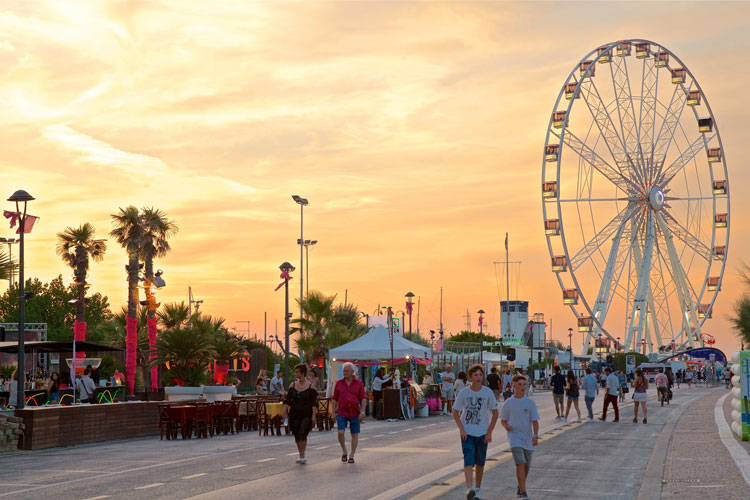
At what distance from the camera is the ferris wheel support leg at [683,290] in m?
64.9

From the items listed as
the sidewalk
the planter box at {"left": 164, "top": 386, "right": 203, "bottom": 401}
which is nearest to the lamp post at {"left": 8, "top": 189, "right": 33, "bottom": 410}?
the planter box at {"left": 164, "top": 386, "right": 203, "bottom": 401}

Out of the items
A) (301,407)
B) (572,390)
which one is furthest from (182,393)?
(301,407)

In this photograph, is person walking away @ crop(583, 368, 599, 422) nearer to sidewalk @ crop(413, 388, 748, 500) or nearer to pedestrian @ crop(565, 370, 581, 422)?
pedestrian @ crop(565, 370, 581, 422)

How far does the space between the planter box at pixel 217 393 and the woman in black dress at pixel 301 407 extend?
15788mm

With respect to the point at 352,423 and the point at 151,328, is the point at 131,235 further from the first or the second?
the point at 352,423

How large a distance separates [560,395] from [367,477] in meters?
18.2

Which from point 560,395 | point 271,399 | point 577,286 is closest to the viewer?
point 271,399

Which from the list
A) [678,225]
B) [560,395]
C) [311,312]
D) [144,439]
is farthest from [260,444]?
[678,225]

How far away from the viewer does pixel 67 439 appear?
23312 millimetres

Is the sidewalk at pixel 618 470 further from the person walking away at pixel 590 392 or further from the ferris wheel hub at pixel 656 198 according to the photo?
the ferris wheel hub at pixel 656 198

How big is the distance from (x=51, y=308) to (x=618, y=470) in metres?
103

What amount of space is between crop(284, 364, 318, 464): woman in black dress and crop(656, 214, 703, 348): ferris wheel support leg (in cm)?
5029

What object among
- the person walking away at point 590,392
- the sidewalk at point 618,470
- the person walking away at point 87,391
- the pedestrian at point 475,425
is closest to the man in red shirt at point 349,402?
the sidewalk at point 618,470

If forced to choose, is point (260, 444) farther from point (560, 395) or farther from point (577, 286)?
point (577, 286)
